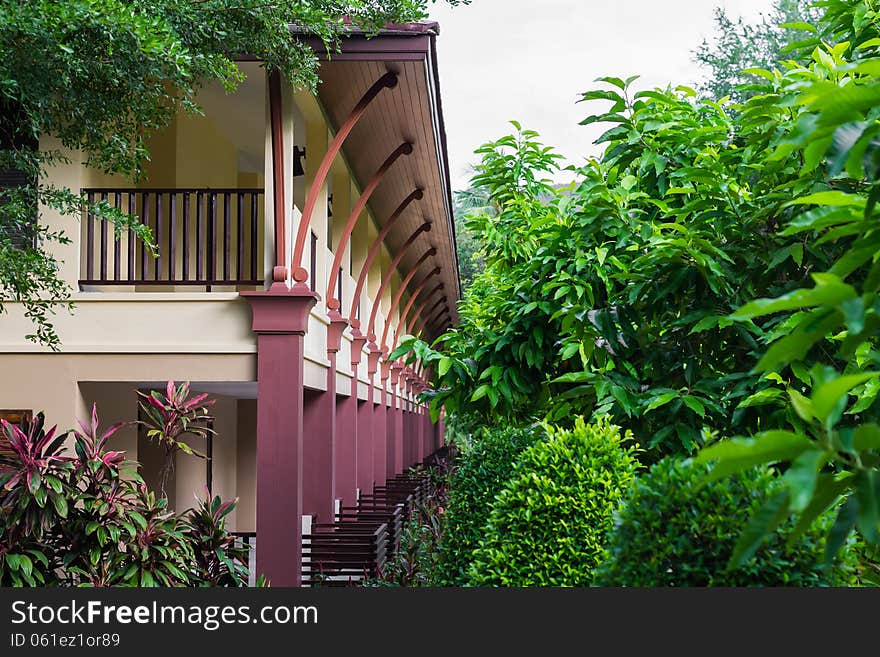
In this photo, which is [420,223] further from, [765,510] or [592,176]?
[765,510]

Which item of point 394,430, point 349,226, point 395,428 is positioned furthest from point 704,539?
point 395,428

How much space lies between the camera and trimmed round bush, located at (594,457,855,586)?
10.6 feet

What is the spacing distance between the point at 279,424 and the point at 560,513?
5.40 meters

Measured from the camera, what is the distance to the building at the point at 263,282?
33.2 feet

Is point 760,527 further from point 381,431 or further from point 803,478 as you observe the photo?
point 381,431

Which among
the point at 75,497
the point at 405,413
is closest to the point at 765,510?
the point at 75,497

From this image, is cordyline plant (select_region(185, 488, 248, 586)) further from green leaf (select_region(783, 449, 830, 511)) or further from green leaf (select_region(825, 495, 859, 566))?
green leaf (select_region(783, 449, 830, 511))

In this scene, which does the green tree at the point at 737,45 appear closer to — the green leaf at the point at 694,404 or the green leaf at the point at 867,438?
the green leaf at the point at 694,404

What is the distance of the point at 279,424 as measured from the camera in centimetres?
1010

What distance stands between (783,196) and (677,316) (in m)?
1.06

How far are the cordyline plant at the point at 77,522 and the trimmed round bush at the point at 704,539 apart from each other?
4765 mm

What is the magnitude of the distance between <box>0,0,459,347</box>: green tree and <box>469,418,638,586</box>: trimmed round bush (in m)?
3.50

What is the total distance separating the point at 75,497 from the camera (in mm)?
7262

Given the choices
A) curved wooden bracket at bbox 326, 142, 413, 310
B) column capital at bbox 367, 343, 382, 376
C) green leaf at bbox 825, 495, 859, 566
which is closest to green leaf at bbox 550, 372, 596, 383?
green leaf at bbox 825, 495, 859, 566
